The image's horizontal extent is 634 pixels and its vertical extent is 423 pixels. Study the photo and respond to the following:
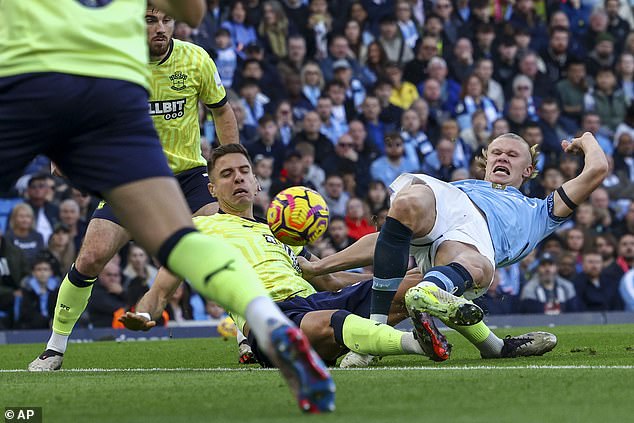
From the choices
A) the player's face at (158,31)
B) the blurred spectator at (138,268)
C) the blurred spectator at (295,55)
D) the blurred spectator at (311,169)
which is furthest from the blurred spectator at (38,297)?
the player's face at (158,31)

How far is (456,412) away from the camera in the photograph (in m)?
4.63

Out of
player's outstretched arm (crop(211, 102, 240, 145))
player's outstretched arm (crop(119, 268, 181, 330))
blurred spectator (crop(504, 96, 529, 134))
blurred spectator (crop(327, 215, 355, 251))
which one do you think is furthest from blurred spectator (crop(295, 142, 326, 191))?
player's outstretched arm (crop(119, 268, 181, 330))

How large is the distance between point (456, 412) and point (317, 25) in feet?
48.8

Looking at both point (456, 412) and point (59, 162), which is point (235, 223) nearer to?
point (59, 162)

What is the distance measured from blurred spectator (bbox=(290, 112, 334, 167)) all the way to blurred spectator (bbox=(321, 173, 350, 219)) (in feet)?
1.70

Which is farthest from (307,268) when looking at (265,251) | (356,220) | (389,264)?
(356,220)

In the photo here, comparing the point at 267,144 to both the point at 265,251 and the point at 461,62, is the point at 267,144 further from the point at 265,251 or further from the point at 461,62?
the point at 265,251

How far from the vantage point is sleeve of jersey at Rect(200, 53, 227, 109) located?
9.31 m

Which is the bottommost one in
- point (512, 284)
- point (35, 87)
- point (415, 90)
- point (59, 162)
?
point (512, 284)

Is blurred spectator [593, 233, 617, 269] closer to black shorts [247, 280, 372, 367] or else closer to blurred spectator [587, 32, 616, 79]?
blurred spectator [587, 32, 616, 79]

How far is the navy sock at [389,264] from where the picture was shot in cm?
762

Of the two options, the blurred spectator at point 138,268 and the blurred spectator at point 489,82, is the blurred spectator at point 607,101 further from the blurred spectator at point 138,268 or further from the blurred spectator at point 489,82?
the blurred spectator at point 138,268

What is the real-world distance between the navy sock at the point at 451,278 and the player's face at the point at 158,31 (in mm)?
2882

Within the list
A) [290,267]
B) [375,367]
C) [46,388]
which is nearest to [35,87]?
[46,388]
